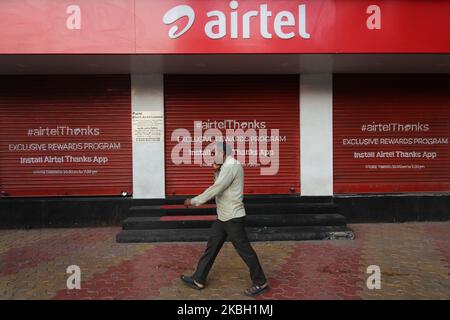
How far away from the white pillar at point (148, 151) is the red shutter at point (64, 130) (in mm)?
233

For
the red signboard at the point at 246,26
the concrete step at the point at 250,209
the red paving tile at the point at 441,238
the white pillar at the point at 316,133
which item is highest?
the red signboard at the point at 246,26

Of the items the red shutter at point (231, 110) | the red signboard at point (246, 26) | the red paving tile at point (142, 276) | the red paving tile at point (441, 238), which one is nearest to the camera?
the red paving tile at point (142, 276)

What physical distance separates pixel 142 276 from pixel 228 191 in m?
1.84

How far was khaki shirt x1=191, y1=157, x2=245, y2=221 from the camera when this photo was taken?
4377 mm

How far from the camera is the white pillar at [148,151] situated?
8102mm

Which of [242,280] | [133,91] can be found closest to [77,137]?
[133,91]

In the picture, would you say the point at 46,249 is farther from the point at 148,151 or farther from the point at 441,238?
the point at 441,238

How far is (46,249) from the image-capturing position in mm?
6559

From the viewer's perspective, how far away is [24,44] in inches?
252

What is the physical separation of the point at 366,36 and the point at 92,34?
15.2 ft

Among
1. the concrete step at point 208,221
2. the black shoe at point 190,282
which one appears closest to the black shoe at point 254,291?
the black shoe at point 190,282

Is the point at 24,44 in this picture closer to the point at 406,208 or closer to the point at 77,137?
the point at 77,137

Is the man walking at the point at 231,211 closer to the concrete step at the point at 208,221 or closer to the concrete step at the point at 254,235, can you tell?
the concrete step at the point at 254,235

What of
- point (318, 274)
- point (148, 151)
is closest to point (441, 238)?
point (318, 274)
